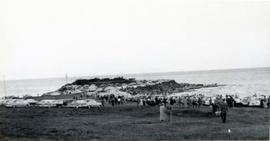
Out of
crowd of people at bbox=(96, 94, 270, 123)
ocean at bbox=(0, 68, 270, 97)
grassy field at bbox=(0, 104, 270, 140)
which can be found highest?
ocean at bbox=(0, 68, 270, 97)

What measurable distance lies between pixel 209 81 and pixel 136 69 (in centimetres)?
64

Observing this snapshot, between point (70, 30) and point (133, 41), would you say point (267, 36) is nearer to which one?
point (133, 41)

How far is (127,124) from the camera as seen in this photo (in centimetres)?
388

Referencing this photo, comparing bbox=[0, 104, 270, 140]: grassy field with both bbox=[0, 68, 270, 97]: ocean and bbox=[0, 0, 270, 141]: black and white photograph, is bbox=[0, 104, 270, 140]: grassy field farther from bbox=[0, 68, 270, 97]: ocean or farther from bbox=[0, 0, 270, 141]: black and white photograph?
bbox=[0, 68, 270, 97]: ocean

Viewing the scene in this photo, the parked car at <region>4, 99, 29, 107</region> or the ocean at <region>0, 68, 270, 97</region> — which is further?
the parked car at <region>4, 99, 29, 107</region>

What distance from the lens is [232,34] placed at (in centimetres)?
→ 383

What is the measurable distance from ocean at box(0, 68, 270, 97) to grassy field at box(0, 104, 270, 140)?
16 cm

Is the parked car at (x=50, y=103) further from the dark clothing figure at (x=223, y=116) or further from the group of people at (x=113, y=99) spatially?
the dark clothing figure at (x=223, y=116)

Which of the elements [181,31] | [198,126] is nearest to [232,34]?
[181,31]

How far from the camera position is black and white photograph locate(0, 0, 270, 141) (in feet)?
12.5

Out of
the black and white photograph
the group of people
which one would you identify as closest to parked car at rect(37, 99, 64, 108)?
Result: the black and white photograph

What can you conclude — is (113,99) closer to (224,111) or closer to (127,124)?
(127,124)

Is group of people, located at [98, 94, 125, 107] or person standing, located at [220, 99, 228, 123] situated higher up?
group of people, located at [98, 94, 125, 107]

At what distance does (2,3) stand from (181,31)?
5.21 feet
